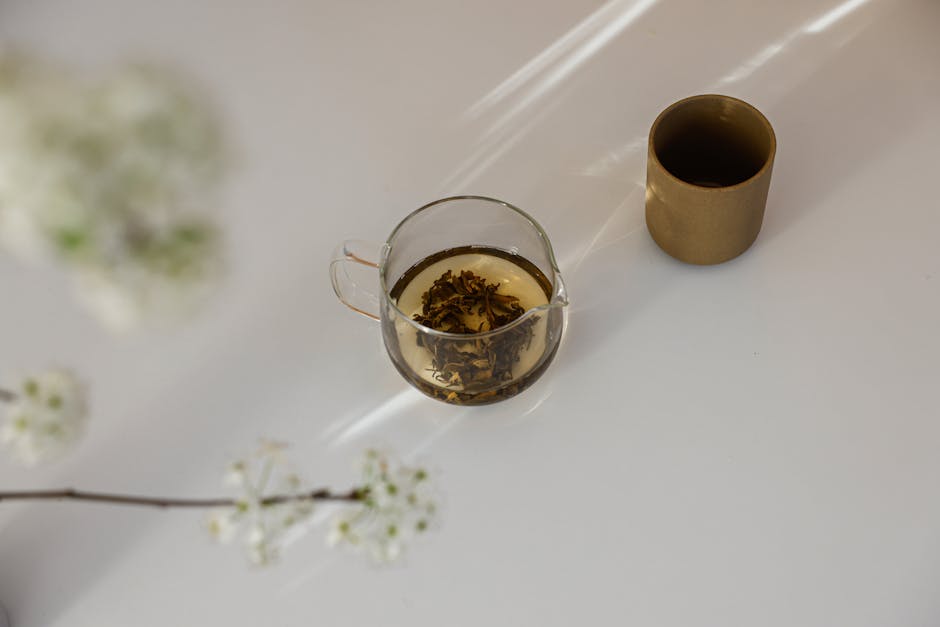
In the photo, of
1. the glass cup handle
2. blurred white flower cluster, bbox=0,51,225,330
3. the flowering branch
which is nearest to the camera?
blurred white flower cluster, bbox=0,51,225,330

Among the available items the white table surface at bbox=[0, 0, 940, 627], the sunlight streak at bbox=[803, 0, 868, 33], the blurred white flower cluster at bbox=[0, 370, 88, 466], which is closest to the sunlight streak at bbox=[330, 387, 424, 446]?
the white table surface at bbox=[0, 0, 940, 627]

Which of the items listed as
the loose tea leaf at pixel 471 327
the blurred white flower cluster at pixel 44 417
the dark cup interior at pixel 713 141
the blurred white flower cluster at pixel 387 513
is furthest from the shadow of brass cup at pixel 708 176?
the blurred white flower cluster at pixel 44 417

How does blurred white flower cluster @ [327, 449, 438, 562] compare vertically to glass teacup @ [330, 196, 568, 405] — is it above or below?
below

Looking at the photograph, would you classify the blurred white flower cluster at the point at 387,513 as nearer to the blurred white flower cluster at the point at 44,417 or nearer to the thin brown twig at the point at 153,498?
the thin brown twig at the point at 153,498

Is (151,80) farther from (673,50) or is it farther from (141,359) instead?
(673,50)

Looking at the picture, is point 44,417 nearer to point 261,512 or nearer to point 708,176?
point 261,512

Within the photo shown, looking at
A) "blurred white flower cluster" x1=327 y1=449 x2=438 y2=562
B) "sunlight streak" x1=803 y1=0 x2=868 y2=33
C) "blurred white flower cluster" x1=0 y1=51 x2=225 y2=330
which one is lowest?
"blurred white flower cluster" x1=327 y1=449 x2=438 y2=562

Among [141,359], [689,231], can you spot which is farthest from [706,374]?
[141,359]

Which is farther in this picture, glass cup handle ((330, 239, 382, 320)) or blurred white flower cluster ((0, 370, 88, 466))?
glass cup handle ((330, 239, 382, 320))

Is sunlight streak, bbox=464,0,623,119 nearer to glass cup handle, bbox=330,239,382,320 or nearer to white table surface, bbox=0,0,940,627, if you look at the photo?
white table surface, bbox=0,0,940,627

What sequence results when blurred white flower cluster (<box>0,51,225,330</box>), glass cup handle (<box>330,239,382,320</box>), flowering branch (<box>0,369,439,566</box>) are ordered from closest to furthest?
blurred white flower cluster (<box>0,51,225,330</box>) < flowering branch (<box>0,369,439,566</box>) < glass cup handle (<box>330,239,382,320</box>)

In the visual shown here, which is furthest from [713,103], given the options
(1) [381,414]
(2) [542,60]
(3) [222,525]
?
(3) [222,525]
